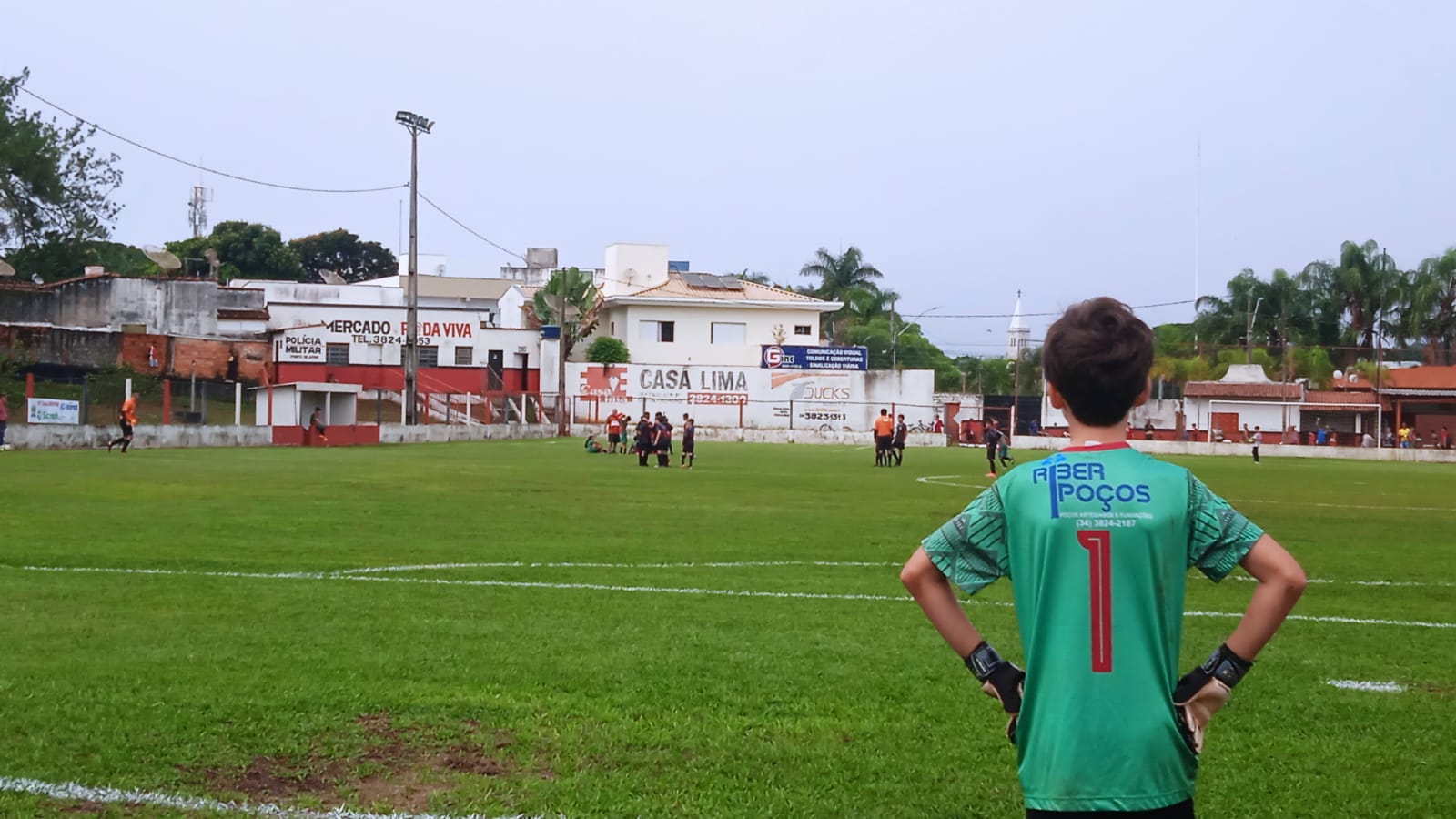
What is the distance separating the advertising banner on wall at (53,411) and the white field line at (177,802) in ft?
127

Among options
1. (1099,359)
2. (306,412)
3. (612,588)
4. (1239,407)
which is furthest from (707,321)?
(1099,359)

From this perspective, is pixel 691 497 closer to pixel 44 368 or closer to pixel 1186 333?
pixel 44 368

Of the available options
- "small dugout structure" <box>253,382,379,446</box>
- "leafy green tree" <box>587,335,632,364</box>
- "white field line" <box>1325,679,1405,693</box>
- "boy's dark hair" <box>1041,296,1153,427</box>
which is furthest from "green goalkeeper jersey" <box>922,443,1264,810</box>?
"leafy green tree" <box>587,335,632,364</box>

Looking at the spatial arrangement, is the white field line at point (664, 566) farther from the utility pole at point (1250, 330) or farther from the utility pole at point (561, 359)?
the utility pole at point (1250, 330)

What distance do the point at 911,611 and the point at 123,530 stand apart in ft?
31.4

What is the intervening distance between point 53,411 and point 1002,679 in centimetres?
4257

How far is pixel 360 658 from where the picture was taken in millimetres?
8039

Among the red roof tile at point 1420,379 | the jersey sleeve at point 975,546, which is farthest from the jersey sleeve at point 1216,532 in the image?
the red roof tile at point 1420,379

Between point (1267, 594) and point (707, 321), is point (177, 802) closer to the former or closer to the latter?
point (1267, 594)

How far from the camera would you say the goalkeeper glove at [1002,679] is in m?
3.11

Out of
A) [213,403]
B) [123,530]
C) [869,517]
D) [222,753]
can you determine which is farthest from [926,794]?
[213,403]

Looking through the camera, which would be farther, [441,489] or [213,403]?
[213,403]

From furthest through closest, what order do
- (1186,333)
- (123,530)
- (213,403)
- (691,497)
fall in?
(1186,333) → (213,403) → (691,497) → (123,530)

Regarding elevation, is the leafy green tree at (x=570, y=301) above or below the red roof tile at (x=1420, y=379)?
above
